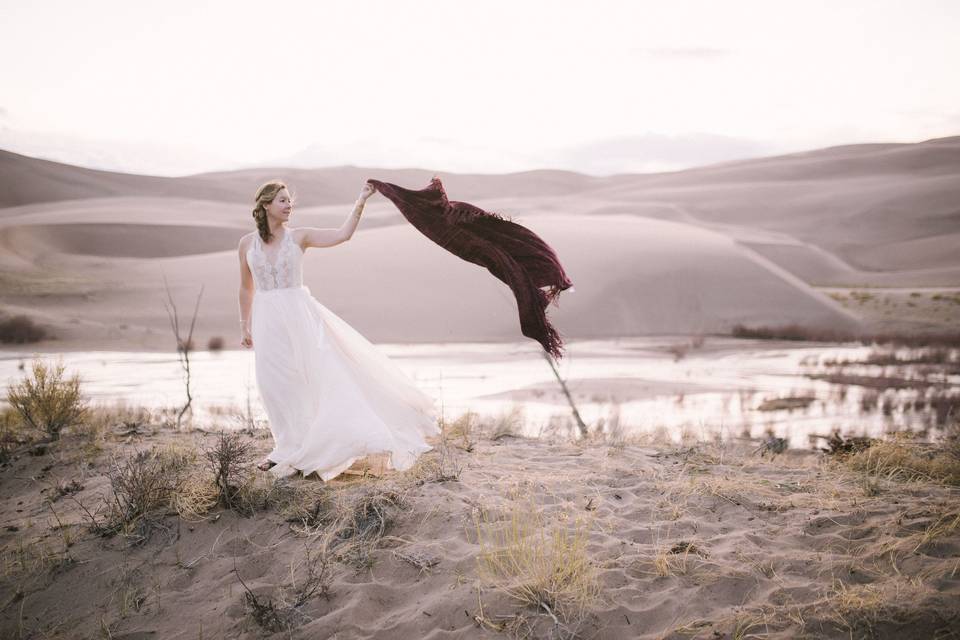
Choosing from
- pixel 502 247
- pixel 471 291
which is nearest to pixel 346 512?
pixel 502 247

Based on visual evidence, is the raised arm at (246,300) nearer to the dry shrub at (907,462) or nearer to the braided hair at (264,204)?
the braided hair at (264,204)

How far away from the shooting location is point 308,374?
4605mm

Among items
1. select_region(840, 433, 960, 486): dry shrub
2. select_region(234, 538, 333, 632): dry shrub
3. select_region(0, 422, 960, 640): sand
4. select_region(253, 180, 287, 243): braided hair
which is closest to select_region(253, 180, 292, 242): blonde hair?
select_region(253, 180, 287, 243): braided hair

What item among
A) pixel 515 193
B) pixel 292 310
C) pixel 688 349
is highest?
pixel 515 193

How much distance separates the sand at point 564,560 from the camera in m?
2.78

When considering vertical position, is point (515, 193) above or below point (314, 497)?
above

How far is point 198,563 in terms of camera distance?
361 cm

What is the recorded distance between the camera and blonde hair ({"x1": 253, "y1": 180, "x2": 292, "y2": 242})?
463 centimetres

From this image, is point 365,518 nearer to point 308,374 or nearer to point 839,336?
point 308,374

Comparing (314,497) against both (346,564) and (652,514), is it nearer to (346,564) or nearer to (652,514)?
(346,564)

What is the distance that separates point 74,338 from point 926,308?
82.0 feet

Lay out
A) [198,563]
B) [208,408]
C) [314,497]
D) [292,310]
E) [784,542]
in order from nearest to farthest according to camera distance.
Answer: [784,542] < [198,563] < [314,497] < [292,310] < [208,408]

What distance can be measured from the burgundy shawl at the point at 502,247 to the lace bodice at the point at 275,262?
0.81 m

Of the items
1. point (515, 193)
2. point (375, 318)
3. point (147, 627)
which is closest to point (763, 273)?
point (375, 318)
